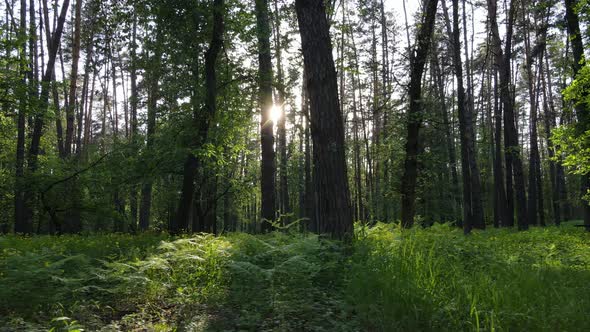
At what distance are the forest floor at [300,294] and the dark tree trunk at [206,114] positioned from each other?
477 centimetres

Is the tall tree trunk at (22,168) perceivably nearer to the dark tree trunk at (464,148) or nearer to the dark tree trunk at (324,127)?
the dark tree trunk at (324,127)

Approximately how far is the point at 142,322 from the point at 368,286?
229cm

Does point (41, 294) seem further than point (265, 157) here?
No

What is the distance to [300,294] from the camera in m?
4.15

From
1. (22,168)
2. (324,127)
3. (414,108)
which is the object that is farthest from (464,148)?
(22,168)

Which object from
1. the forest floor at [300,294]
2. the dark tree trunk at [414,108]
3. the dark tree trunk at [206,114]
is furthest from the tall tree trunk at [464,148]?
the forest floor at [300,294]

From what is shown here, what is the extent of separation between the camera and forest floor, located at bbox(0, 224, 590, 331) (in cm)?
328

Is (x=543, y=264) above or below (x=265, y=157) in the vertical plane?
below

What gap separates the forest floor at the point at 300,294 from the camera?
328cm

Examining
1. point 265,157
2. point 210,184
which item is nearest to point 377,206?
point 210,184

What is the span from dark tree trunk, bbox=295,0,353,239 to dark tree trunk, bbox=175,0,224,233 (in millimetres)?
4035

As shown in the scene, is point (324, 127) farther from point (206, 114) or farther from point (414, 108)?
point (414, 108)

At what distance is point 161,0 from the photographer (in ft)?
29.6

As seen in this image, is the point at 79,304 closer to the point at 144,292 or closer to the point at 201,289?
the point at 144,292
